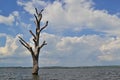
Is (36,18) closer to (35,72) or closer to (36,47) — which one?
(36,47)

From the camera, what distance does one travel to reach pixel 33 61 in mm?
40375

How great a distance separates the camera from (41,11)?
4153cm

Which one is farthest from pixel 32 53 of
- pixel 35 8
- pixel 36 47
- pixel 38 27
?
pixel 35 8

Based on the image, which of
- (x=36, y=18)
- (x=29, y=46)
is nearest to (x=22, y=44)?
(x=29, y=46)

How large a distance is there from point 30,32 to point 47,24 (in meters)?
2.93

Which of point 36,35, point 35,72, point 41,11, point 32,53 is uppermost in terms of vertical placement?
point 41,11

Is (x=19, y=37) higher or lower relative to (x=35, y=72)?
higher

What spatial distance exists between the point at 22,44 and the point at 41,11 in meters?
5.51

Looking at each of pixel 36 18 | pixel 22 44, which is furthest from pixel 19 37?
pixel 36 18

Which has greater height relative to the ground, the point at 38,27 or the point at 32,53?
the point at 38,27

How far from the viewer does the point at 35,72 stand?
40719 millimetres

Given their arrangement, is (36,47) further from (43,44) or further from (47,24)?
(47,24)

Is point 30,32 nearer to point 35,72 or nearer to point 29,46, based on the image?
point 29,46

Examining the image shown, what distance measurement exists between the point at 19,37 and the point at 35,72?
5.30 m
